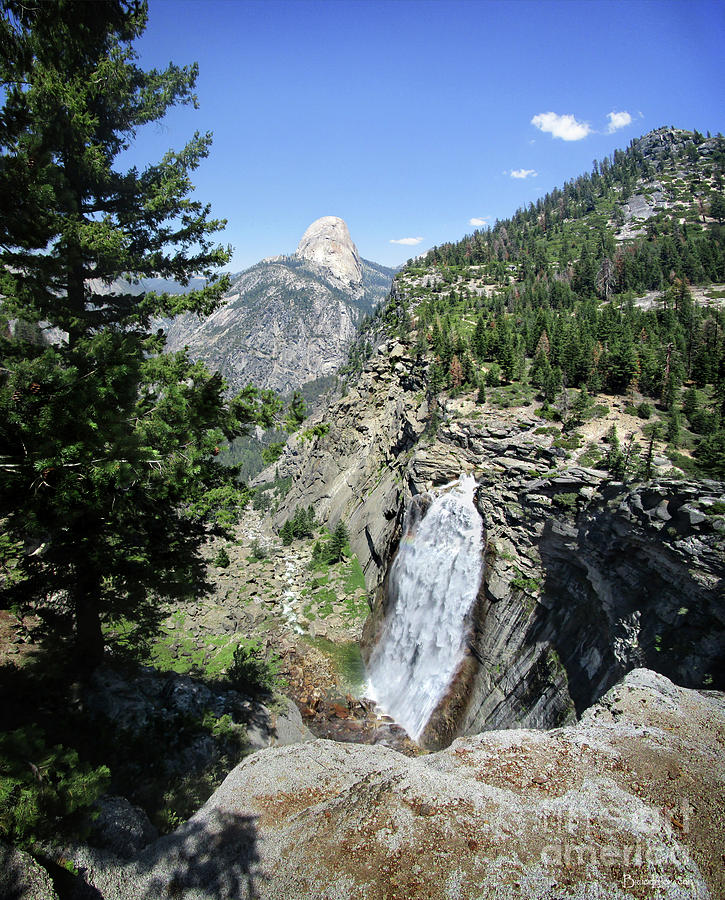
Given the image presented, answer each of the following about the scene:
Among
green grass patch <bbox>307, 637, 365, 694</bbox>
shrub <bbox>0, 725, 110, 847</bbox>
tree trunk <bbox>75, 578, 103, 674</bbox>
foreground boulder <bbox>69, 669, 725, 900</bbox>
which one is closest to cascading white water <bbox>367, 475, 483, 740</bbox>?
green grass patch <bbox>307, 637, 365, 694</bbox>

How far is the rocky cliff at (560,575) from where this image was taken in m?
12.9

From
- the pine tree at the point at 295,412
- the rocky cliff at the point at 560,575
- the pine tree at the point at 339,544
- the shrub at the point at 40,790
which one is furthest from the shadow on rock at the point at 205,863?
the pine tree at the point at 339,544

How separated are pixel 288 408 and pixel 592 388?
23539 millimetres

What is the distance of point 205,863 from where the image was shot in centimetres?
730

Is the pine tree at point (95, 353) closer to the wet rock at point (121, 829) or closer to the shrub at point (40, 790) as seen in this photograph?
the shrub at point (40, 790)

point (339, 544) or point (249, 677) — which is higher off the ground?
point (249, 677)

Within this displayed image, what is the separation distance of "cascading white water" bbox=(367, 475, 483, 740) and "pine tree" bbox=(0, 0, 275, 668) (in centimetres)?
1641

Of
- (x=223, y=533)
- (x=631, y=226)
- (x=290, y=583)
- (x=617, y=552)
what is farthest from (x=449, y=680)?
(x=631, y=226)

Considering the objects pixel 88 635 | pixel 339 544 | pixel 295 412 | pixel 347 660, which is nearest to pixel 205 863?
pixel 88 635

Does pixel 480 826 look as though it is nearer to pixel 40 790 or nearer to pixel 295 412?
pixel 40 790

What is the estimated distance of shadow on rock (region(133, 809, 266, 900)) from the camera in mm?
6906

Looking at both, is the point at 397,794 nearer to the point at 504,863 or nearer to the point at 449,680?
the point at 504,863

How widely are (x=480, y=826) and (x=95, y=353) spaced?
10.5 meters

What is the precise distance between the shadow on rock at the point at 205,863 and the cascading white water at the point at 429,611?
1650 centimetres
